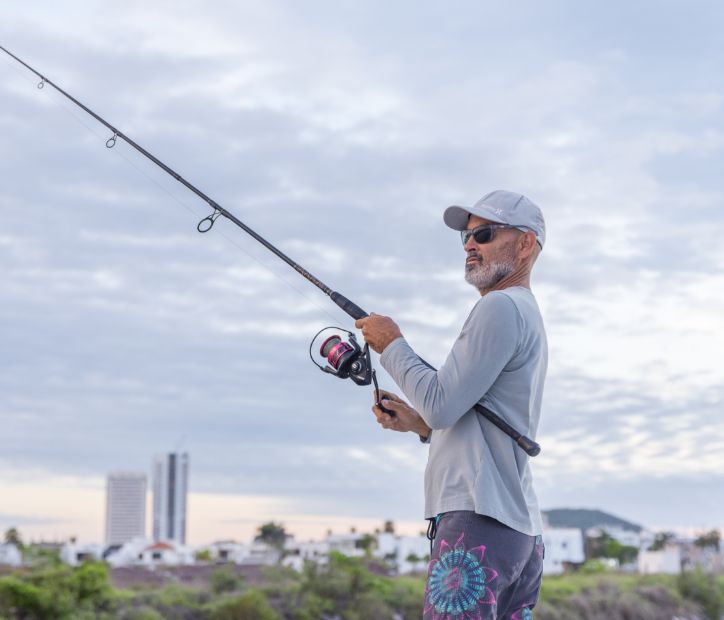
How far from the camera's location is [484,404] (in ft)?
9.52

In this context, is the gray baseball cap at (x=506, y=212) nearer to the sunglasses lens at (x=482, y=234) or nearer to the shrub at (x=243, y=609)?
the sunglasses lens at (x=482, y=234)

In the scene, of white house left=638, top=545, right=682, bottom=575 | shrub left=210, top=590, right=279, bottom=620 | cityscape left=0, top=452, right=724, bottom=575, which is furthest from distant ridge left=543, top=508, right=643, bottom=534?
shrub left=210, top=590, right=279, bottom=620

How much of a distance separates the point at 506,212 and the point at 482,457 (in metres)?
0.76

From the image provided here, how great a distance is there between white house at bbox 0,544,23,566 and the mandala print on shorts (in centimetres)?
1436

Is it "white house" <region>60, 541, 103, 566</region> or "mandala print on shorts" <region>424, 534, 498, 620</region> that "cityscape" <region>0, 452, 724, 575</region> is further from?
"mandala print on shorts" <region>424, 534, 498, 620</region>

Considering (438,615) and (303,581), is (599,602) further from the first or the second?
(438,615)

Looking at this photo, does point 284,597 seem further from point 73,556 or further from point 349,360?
point 349,360

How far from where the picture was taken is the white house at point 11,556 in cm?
1609

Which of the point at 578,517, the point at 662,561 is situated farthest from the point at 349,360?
the point at 578,517

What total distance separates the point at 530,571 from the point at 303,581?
14954mm

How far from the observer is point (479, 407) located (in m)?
2.89

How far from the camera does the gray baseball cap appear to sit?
3131 mm

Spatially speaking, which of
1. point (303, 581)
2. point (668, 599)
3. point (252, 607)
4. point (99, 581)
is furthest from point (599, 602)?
point (99, 581)

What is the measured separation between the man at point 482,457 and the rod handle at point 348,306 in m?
0.50
